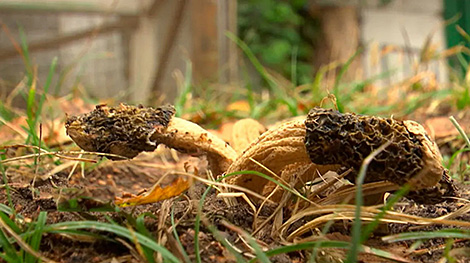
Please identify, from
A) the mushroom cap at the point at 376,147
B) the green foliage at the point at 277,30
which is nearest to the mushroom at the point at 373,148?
the mushroom cap at the point at 376,147

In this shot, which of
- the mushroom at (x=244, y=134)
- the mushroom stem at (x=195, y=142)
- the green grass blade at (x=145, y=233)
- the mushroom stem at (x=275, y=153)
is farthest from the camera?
the mushroom at (x=244, y=134)

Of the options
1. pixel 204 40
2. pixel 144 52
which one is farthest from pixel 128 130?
pixel 144 52

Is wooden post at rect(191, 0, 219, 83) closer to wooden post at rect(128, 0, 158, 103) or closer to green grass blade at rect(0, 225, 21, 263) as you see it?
wooden post at rect(128, 0, 158, 103)

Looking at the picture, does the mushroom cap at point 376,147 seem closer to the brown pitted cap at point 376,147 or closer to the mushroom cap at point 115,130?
the brown pitted cap at point 376,147

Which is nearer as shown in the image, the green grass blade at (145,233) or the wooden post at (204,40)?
the green grass blade at (145,233)

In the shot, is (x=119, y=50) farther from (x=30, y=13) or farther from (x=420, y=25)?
(x=420, y=25)

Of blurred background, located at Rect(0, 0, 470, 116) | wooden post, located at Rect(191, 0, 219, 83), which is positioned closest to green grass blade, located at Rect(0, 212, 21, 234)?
blurred background, located at Rect(0, 0, 470, 116)

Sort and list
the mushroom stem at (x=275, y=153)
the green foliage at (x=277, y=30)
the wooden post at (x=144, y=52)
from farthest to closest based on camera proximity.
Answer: the green foliage at (x=277, y=30), the wooden post at (x=144, y=52), the mushroom stem at (x=275, y=153)

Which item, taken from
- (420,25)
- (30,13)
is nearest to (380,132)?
(30,13)

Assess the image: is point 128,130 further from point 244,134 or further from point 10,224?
point 244,134

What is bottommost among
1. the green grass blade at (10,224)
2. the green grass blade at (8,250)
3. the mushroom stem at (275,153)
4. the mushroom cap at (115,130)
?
the green grass blade at (8,250)
